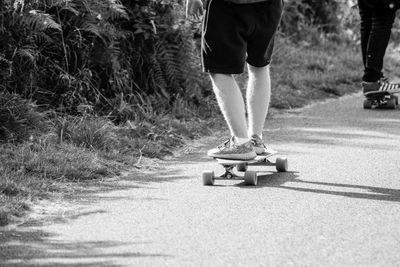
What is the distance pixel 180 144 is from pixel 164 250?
310cm

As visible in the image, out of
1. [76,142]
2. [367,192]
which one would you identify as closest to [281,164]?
[367,192]

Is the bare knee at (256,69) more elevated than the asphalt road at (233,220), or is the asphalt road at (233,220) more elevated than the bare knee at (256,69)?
the bare knee at (256,69)

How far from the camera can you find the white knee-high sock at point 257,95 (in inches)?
238

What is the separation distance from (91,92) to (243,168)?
1875 millimetres

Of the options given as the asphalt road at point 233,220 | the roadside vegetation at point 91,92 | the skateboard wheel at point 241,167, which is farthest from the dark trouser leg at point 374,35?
the skateboard wheel at point 241,167

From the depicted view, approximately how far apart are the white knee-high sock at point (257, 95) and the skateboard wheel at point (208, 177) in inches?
21.9

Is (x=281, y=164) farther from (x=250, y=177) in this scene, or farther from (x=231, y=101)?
(x=231, y=101)

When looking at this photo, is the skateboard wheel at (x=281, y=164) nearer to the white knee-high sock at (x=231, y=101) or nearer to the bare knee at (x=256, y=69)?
the white knee-high sock at (x=231, y=101)

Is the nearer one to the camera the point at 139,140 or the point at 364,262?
the point at 364,262

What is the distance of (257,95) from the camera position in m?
6.05

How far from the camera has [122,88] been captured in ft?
25.8

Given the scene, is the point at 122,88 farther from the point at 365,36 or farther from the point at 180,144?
the point at 365,36

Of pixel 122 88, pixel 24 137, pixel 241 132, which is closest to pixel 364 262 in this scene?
pixel 241 132

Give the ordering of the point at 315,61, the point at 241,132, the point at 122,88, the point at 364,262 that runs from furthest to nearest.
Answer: the point at 315,61, the point at 122,88, the point at 241,132, the point at 364,262
